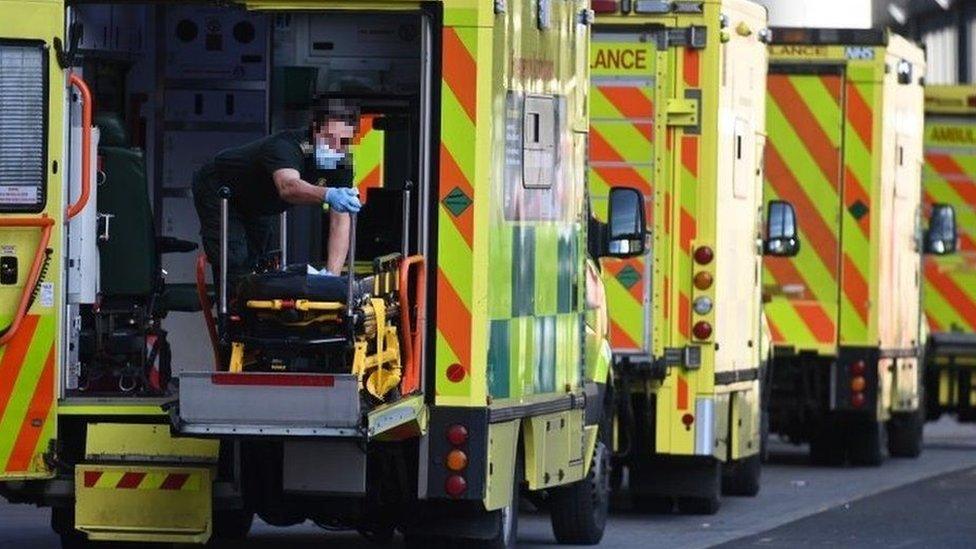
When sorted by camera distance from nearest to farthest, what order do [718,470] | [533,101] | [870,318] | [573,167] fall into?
1. [533,101]
2. [573,167]
3. [718,470]
4. [870,318]

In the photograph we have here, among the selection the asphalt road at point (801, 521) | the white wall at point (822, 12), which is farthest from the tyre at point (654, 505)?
the white wall at point (822, 12)

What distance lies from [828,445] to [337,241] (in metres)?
10.9

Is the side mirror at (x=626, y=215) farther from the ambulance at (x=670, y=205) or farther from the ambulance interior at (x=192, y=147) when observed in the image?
the ambulance at (x=670, y=205)

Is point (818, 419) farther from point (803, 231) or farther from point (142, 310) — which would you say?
point (142, 310)

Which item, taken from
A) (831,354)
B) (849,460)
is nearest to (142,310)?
(831,354)

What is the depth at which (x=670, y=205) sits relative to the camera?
1605 centimetres

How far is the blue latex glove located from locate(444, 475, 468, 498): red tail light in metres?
1.15

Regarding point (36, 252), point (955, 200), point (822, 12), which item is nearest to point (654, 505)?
point (36, 252)

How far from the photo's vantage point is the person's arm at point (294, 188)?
440 inches

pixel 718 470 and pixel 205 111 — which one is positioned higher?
pixel 205 111

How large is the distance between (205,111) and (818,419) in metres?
9.18

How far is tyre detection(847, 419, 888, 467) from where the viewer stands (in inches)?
836

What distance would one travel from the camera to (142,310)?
1175 cm

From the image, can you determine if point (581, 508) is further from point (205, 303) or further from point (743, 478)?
point (743, 478)
